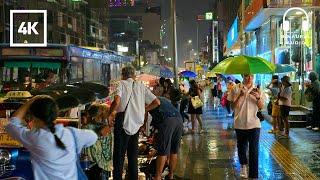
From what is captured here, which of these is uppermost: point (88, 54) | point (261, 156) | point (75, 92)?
point (88, 54)

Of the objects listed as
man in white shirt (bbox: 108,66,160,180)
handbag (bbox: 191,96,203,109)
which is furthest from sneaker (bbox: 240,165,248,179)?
handbag (bbox: 191,96,203,109)

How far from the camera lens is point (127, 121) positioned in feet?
24.8

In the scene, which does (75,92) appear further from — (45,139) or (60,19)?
(60,19)

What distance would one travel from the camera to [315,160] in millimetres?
11117

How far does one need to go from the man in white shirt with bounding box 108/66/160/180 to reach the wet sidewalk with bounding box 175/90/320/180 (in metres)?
2.14

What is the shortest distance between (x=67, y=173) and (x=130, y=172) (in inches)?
139

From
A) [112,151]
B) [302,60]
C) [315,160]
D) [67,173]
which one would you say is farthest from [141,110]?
[302,60]

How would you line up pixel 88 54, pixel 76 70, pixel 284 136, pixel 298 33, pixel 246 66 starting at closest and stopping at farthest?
pixel 246 66
pixel 284 136
pixel 76 70
pixel 88 54
pixel 298 33

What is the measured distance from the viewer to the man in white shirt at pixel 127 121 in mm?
7559

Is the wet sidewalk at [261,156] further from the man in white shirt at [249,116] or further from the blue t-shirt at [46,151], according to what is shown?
the blue t-shirt at [46,151]

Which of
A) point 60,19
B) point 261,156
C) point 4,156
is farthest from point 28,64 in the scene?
point 60,19

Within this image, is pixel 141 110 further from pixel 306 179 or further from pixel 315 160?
pixel 315 160

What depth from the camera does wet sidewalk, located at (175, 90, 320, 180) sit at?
9.83 metres

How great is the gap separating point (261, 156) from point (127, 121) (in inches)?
207
